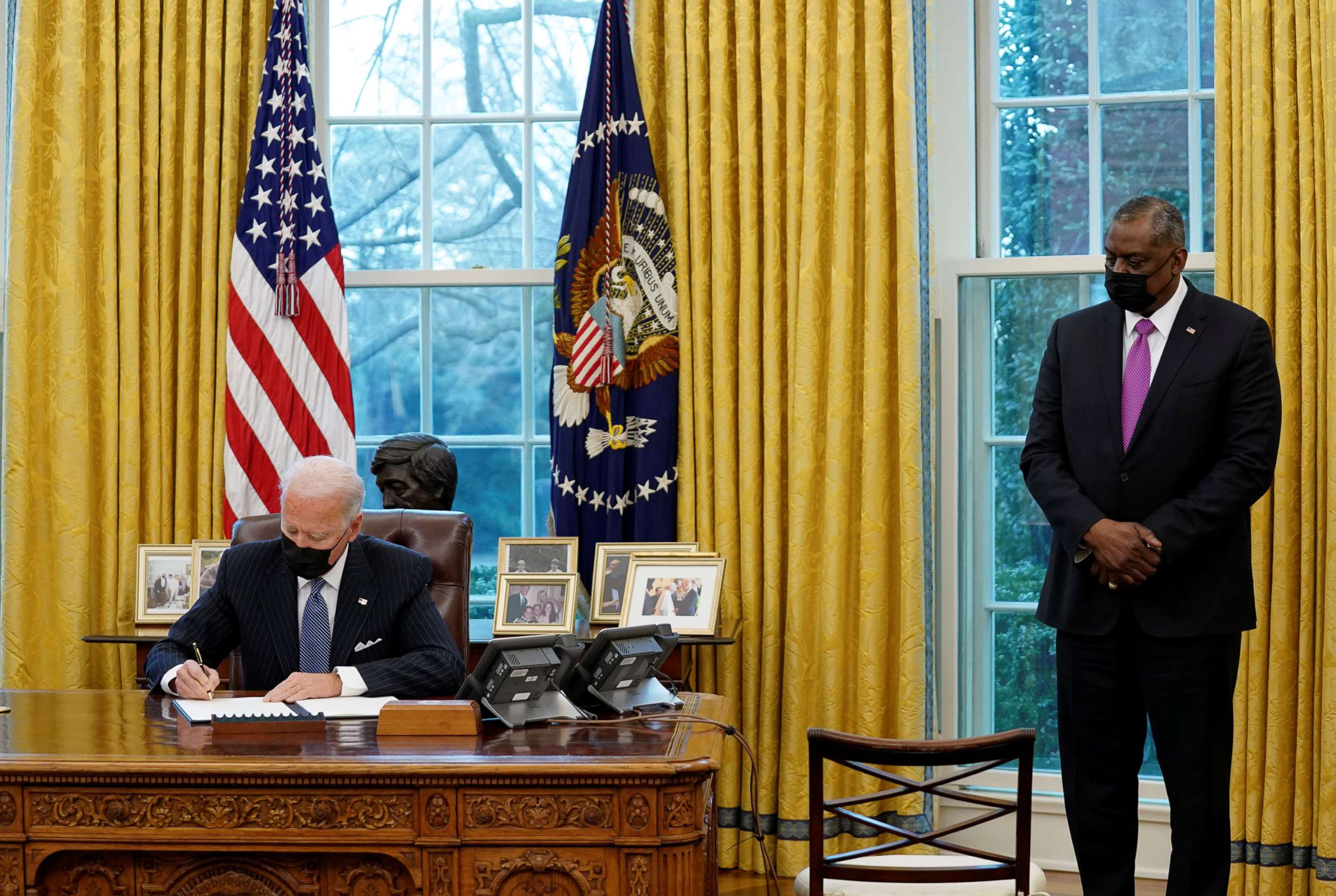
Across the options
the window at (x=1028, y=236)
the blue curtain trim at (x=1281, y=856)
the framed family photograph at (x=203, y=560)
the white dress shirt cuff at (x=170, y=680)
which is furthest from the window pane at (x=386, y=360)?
the blue curtain trim at (x=1281, y=856)

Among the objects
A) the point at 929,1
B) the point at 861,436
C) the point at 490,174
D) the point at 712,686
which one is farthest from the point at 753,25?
the point at 712,686

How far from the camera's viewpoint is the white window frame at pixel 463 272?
4578 mm

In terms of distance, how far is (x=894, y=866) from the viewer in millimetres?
2482

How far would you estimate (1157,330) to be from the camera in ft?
9.83

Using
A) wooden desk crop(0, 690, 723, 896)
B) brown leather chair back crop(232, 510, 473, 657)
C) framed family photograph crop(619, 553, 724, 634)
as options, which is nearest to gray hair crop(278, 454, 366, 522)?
brown leather chair back crop(232, 510, 473, 657)

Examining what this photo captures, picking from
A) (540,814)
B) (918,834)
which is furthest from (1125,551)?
(540,814)

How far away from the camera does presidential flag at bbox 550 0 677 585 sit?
425cm

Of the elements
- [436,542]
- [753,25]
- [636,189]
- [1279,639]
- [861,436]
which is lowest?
[1279,639]

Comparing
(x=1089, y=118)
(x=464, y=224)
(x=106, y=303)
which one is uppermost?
(x=1089, y=118)

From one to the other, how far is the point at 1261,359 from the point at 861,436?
1.45 metres

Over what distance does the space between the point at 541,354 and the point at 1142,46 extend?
2.14m

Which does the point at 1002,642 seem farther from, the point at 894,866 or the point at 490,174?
the point at 490,174

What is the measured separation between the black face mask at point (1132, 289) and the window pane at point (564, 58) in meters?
2.22

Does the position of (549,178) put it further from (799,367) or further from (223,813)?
(223,813)
